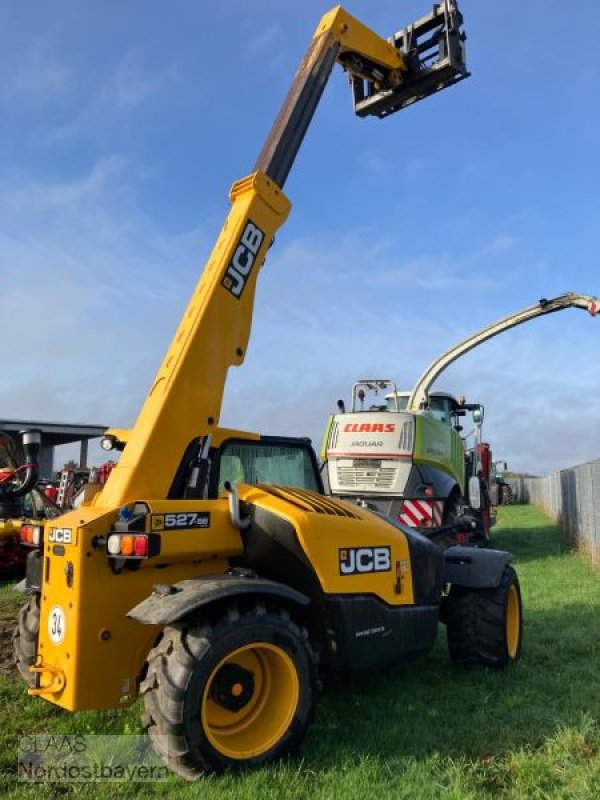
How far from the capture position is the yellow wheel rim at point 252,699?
383 cm

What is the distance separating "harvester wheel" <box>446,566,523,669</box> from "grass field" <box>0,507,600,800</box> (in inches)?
5.4

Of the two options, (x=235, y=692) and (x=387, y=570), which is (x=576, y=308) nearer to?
(x=387, y=570)

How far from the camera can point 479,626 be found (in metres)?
5.64

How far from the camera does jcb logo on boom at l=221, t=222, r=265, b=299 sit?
4707mm

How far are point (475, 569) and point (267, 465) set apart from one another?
76.1 inches

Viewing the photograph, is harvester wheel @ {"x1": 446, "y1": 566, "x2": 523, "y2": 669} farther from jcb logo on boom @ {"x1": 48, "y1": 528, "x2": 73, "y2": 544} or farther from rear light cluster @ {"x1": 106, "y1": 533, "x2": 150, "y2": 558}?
jcb logo on boom @ {"x1": 48, "y1": 528, "x2": 73, "y2": 544}

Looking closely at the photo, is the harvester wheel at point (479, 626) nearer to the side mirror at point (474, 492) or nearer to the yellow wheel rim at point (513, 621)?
the yellow wheel rim at point (513, 621)

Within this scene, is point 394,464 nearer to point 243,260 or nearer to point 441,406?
point 441,406

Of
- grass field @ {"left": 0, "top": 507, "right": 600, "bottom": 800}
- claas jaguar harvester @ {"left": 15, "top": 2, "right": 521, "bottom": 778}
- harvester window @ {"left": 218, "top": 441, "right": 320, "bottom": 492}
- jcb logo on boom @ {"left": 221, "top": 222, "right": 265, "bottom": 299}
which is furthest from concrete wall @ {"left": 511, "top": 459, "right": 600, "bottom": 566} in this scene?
jcb logo on boom @ {"left": 221, "top": 222, "right": 265, "bottom": 299}

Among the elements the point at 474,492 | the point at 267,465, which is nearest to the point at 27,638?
the point at 267,465

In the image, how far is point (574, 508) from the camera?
49.4 feet

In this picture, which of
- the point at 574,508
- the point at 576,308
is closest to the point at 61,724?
the point at 574,508

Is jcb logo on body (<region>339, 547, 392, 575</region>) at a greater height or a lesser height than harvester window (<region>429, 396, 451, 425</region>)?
lesser

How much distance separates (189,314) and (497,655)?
3553mm
